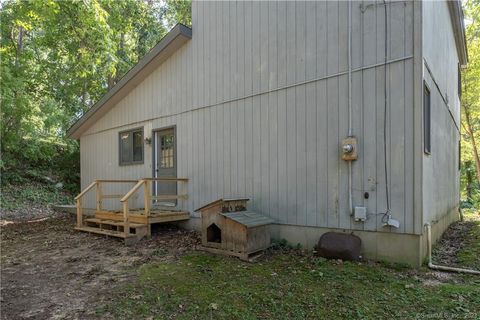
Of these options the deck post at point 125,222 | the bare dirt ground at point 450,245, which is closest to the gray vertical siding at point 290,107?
the bare dirt ground at point 450,245

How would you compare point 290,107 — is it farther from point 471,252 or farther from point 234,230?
point 471,252

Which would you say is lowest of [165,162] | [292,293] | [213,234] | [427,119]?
[292,293]

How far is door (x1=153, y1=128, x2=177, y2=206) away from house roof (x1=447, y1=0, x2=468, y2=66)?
6962 millimetres

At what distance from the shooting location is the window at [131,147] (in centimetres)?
854

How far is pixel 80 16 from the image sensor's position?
9961 mm

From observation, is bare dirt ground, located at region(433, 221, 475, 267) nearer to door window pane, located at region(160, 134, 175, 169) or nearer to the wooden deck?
the wooden deck

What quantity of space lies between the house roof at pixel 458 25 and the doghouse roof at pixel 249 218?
6.30 metres

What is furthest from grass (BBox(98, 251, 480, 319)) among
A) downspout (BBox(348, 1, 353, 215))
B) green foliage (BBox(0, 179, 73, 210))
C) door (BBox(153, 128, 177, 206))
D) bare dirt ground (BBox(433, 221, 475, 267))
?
green foliage (BBox(0, 179, 73, 210))

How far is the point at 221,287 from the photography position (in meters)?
3.69

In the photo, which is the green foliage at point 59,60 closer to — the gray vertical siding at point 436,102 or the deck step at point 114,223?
the deck step at point 114,223

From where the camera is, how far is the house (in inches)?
167

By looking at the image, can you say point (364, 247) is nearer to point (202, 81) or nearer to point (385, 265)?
point (385, 265)

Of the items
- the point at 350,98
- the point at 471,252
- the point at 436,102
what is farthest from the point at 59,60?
the point at 471,252

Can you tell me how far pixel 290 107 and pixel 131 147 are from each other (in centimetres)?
511
